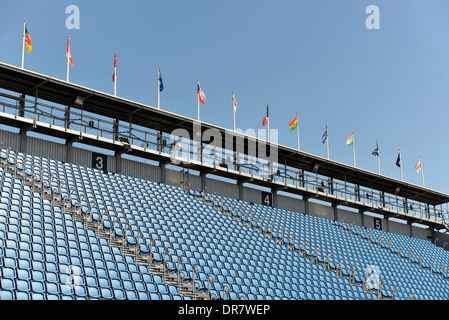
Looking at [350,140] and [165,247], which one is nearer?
[165,247]

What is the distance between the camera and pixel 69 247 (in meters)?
15.8

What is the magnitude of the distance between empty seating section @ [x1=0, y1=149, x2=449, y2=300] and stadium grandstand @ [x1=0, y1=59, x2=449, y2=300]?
65 millimetres

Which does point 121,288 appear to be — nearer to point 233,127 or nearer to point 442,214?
point 233,127

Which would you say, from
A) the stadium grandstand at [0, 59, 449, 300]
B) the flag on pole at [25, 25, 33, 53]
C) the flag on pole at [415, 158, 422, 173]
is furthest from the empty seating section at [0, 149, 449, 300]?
the flag on pole at [415, 158, 422, 173]

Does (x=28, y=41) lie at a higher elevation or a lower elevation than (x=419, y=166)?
higher

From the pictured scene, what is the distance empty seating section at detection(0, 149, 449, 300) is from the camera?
1453 centimetres

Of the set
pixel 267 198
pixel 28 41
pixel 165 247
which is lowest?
pixel 165 247

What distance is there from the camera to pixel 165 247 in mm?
18469

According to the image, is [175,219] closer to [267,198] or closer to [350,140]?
[267,198]

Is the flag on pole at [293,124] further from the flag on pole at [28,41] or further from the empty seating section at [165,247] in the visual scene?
the flag on pole at [28,41]

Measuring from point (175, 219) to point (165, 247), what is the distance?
11.4ft

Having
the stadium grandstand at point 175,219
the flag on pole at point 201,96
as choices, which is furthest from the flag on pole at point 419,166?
the flag on pole at point 201,96

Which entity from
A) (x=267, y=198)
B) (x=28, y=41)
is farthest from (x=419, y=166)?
(x=28, y=41)

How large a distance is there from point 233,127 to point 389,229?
49.1ft
